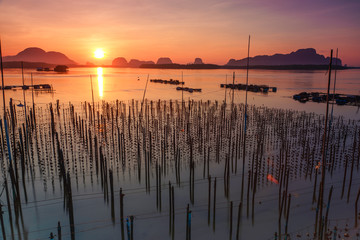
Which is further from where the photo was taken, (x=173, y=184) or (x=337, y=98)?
(x=337, y=98)

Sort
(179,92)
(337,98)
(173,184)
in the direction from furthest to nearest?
(179,92) < (337,98) < (173,184)

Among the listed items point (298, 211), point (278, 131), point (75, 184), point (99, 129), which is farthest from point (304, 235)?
point (99, 129)

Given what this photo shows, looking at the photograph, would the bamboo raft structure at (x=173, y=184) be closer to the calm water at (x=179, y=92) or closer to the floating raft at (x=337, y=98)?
the calm water at (x=179, y=92)

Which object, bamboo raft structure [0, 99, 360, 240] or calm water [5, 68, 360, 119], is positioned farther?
calm water [5, 68, 360, 119]

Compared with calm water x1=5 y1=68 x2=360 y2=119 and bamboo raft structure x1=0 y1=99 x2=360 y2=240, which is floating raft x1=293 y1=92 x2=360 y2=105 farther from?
bamboo raft structure x1=0 y1=99 x2=360 y2=240

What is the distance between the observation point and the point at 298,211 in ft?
42.2

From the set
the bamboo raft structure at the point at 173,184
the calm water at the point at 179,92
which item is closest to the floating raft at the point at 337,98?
the calm water at the point at 179,92

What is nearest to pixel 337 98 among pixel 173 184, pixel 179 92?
pixel 179 92

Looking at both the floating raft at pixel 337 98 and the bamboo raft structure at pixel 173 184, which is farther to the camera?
the floating raft at pixel 337 98

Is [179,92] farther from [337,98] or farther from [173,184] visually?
[173,184]

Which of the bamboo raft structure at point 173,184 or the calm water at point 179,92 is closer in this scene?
the bamboo raft structure at point 173,184

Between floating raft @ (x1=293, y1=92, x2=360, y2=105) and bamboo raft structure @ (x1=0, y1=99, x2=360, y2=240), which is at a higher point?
floating raft @ (x1=293, y1=92, x2=360, y2=105)

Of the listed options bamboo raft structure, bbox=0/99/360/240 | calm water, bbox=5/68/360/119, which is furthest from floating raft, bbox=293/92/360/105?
bamboo raft structure, bbox=0/99/360/240

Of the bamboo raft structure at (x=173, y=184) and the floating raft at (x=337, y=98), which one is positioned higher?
the floating raft at (x=337, y=98)
